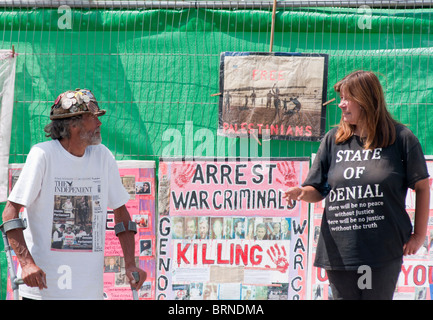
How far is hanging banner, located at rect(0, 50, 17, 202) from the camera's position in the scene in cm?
504

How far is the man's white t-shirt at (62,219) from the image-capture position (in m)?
3.21

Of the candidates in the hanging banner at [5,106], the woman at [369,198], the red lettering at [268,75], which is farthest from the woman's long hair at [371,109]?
the hanging banner at [5,106]

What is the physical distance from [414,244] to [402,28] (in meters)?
2.33

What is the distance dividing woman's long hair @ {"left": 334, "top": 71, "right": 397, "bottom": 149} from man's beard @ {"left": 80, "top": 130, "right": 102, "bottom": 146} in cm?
147

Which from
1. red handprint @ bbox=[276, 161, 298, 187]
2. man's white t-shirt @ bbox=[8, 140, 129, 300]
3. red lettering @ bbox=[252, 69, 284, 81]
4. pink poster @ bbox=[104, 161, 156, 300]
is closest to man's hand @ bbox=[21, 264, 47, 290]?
man's white t-shirt @ bbox=[8, 140, 129, 300]

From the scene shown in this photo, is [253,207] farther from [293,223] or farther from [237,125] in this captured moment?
[237,125]

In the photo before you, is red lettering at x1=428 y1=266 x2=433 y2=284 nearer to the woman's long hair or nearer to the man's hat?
the woman's long hair

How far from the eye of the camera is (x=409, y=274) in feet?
15.8

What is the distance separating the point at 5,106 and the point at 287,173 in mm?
2491

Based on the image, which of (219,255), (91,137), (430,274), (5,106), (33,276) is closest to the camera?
(33,276)

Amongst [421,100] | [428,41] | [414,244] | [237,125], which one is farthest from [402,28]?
[414,244]

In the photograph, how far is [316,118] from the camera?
491 cm

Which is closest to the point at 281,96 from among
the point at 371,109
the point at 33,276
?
the point at 371,109

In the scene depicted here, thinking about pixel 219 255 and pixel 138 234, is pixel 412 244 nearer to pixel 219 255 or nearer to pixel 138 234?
pixel 219 255
